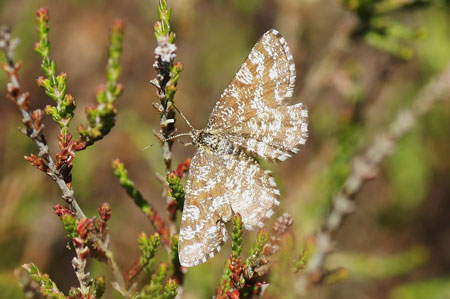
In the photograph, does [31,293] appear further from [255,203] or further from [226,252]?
[226,252]

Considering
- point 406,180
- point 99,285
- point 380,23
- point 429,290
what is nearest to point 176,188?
point 99,285

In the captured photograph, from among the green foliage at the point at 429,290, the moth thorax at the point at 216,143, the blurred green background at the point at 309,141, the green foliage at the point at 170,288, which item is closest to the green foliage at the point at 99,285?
the green foliage at the point at 170,288

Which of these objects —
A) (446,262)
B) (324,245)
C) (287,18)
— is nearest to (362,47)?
(287,18)

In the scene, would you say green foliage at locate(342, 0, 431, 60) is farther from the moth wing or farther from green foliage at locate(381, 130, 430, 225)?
green foliage at locate(381, 130, 430, 225)

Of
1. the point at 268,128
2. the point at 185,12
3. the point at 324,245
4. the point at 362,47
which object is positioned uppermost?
the point at 362,47

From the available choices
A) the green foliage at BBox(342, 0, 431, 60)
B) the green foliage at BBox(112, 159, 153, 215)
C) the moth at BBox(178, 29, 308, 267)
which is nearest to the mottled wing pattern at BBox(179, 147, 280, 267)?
the moth at BBox(178, 29, 308, 267)

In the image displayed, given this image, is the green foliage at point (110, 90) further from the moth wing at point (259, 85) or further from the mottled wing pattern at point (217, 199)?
the moth wing at point (259, 85)
